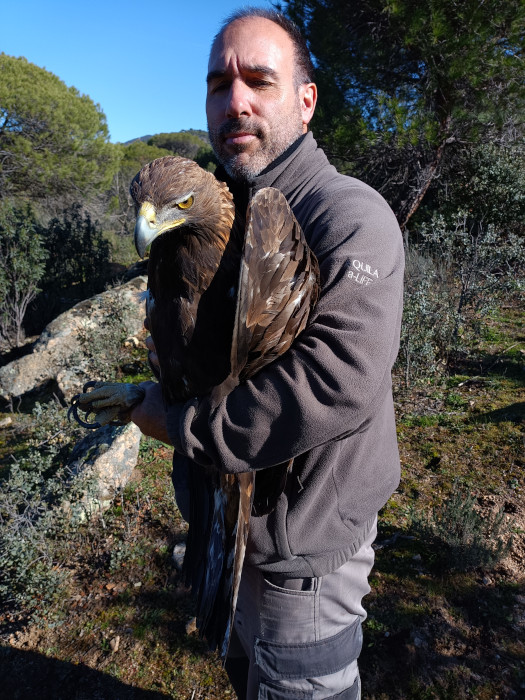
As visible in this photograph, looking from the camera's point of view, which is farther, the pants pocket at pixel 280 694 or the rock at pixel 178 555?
the rock at pixel 178 555

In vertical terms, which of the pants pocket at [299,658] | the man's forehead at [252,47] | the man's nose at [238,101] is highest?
the man's forehead at [252,47]

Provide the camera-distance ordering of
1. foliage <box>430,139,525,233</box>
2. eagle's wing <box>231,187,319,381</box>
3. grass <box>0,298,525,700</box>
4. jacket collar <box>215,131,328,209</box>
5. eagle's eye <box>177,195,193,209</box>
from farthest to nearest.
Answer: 1. foliage <box>430,139,525,233</box>
2. grass <box>0,298,525,700</box>
3. jacket collar <box>215,131,328,209</box>
4. eagle's eye <box>177,195,193,209</box>
5. eagle's wing <box>231,187,319,381</box>

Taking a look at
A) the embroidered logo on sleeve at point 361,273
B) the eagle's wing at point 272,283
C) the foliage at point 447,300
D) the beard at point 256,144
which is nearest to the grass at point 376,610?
the foliage at point 447,300

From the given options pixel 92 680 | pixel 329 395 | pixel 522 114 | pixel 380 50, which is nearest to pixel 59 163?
pixel 380 50

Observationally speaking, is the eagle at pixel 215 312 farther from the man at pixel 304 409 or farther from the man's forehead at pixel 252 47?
the man's forehead at pixel 252 47

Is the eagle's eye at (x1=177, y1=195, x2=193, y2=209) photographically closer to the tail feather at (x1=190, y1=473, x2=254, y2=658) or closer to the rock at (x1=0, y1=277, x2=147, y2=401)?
the tail feather at (x1=190, y1=473, x2=254, y2=658)

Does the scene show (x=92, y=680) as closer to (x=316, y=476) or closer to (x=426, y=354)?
(x=316, y=476)

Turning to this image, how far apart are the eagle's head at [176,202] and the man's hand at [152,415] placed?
23.2 inches

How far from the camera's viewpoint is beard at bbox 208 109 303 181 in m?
1.76

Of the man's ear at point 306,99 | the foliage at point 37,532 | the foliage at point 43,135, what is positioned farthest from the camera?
the foliage at point 43,135

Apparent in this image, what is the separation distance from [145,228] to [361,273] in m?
0.69

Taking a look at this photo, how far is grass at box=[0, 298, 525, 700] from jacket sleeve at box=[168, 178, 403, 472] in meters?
2.00

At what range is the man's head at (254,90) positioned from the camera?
1.72 meters

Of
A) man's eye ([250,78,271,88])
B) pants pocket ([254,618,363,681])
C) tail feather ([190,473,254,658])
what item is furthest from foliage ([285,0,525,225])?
pants pocket ([254,618,363,681])
